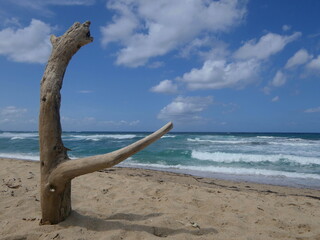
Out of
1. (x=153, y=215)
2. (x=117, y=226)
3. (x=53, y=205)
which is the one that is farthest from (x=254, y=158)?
(x=53, y=205)

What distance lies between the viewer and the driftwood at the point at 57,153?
8.79 feet

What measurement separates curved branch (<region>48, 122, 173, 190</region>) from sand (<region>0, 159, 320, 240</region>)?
0.58 m

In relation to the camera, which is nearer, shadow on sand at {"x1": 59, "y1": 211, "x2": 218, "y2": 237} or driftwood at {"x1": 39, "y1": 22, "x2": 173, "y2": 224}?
driftwood at {"x1": 39, "y1": 22, "x2": 173, "y2": 224}

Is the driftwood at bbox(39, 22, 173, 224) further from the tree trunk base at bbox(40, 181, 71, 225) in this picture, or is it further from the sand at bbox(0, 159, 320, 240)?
the sand at bbox(0, 159, 320, 240)

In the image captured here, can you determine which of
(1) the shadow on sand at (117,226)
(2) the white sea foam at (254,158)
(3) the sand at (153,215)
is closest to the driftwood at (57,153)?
(1) the shadow on sand at (117,226)

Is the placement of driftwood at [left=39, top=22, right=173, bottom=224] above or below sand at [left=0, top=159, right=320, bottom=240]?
above

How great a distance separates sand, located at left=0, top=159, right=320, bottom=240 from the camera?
9.38ft

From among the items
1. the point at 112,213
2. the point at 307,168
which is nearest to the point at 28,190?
the point at 112,213

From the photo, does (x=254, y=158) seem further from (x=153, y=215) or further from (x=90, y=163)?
(x=90, y=163)

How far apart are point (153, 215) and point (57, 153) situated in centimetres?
158

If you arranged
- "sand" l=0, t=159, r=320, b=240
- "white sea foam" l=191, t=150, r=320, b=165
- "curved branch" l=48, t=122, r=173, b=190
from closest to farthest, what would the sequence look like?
"curved branch" l=48, t=122, r=173, b=190 → "sand" l=0, t=159, r=320, b=240 → "white sea foam" l=191, t=150, r=320, b=165

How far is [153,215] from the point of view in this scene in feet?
11.4

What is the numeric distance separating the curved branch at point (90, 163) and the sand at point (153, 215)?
581 mm

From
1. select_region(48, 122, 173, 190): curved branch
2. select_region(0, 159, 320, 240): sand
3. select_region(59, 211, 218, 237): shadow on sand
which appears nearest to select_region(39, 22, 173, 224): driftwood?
select_region(48, 122, 173, 190): curved branch
